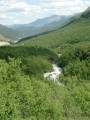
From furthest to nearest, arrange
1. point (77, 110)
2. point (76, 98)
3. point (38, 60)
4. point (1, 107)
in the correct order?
point (38, 60) < point (76, 98) < point (77, 110) < point (1, 107)

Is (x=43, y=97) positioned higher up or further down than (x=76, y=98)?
higher up

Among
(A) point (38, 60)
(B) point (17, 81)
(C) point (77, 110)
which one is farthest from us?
(A) point (38, 60)

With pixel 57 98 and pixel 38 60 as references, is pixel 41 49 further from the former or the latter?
pixel 57 98

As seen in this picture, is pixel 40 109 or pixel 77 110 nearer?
pixel 40 109

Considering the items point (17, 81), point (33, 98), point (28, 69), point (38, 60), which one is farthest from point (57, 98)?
point (38, 60)

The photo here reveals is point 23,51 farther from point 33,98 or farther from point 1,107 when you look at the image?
point 1,107

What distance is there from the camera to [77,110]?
8212cm

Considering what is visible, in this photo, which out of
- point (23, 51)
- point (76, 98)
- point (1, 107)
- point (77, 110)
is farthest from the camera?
point (23, 51)

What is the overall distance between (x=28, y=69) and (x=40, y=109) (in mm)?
92444

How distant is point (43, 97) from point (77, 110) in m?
17.3

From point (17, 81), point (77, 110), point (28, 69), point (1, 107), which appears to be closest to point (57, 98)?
point (77, 110)

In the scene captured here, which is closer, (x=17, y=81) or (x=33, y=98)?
(x=33, y=98)

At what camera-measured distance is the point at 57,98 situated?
86.0 metres

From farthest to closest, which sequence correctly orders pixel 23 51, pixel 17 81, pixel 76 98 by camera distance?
pixel 23 51 → pixel 76 98 → pixel 17 81
